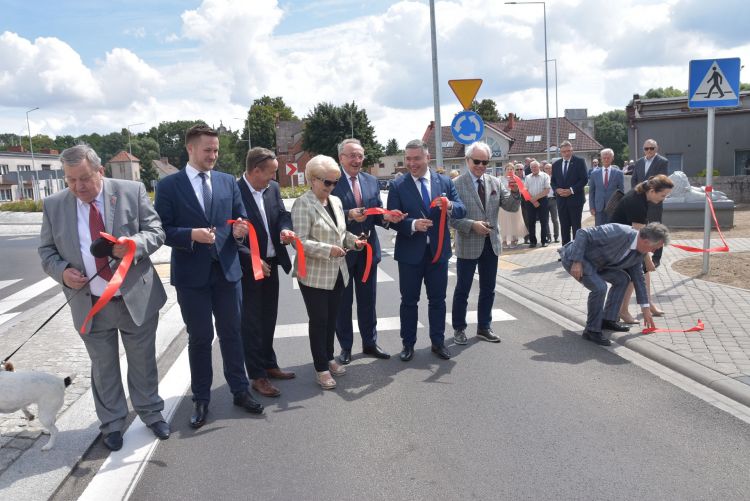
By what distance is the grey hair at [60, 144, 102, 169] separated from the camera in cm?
383

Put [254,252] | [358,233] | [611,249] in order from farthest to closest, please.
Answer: [611,249] < [358,233] < [254,252]

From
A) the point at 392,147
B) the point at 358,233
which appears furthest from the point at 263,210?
the point at 392,147

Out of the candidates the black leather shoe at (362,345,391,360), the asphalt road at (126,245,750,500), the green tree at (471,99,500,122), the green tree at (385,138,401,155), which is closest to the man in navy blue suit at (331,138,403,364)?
the black leather shoe at (362,345,391,360)

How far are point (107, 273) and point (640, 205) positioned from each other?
553 centimetres

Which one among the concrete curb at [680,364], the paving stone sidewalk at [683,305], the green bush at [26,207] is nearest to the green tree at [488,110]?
the green bush at [26,207]

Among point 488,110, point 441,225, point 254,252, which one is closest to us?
point 254,252

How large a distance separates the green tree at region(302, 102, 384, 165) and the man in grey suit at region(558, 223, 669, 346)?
65.8 m

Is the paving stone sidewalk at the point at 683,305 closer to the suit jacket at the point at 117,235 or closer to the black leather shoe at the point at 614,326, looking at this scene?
the black leather shoe at the point at 614,326

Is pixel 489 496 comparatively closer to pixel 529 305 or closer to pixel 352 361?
pixel 352 361

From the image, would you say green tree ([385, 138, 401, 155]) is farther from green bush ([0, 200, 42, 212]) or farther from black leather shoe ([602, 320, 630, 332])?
black leather shoe ([602, 320, 630, 332])

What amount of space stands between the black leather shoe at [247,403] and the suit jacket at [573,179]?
8133mm

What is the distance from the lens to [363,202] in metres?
5.86

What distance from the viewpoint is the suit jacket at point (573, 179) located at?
11.2 metres

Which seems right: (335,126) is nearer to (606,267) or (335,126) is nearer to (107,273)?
(606,267)
